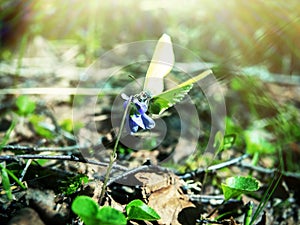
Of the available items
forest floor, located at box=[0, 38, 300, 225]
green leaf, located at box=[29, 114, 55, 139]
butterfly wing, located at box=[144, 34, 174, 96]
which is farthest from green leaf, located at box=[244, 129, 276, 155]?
green leaf, located at box=[29, 114, 55, 139]

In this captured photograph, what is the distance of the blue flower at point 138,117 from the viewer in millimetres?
1271

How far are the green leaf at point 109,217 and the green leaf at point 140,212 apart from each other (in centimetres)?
16

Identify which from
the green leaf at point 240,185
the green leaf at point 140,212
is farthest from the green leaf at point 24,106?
the green leaf at point 240,185

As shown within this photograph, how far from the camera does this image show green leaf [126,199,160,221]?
1.18 metres

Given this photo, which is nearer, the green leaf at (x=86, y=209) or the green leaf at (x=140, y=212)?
the green leaf at (x=86, y=209)

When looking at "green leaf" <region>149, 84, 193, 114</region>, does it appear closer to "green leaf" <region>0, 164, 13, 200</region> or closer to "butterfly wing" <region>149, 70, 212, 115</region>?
"butterfly wing" <region>149, 70, 212, 115</region>

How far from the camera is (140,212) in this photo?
3.90 ft

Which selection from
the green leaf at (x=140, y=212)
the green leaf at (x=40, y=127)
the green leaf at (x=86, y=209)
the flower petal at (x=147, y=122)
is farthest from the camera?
the green leaf at (x=40, y=127)

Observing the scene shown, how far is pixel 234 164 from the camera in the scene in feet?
6.12

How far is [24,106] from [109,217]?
1.16 meters

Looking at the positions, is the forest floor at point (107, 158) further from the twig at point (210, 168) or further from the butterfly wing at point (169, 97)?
the butterfly wing at point (169, 97)

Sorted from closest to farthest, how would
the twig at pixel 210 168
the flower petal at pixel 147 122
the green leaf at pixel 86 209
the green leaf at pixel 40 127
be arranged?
the green leaf at pixel 86 209 → the flower petal at pixel 147 122 → the twig at pixel 210 168 → the green leaf at pixel 40 127

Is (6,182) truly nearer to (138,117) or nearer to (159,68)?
(138,117)

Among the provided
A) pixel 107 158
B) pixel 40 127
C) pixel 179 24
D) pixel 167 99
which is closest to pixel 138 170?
pixel 107 158
